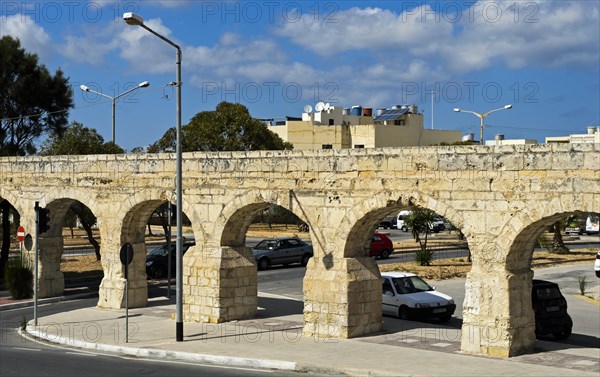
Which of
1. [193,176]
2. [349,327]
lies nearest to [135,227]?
[193,176]

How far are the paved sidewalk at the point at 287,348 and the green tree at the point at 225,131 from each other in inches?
950

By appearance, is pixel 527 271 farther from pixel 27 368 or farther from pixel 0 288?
pixel 0 288

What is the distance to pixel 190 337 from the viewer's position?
18484 millimetres

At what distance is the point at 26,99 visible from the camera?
108 ft

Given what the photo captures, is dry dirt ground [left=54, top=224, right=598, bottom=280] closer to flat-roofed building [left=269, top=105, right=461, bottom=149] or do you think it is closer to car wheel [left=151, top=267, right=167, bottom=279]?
car wheel [left=151, top=267, right=167, bottom=279]

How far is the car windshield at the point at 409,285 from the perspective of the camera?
71.3ft

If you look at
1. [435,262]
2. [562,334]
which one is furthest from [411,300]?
[435,262]

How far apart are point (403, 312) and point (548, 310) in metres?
3.94

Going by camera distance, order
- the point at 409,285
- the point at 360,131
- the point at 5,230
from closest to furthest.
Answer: the point at 409,285 < the point at 5,230 < the point at 360,131

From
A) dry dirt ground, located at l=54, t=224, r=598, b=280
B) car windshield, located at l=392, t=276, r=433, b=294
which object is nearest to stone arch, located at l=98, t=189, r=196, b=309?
car windshield, located at l=392, t=276, r=433, b=294

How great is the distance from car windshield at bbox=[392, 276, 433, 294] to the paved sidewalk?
49.0 inches

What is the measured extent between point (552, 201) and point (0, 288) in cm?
2045

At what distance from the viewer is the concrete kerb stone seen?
50.1 ft

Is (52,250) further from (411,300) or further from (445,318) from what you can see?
(445,318)
